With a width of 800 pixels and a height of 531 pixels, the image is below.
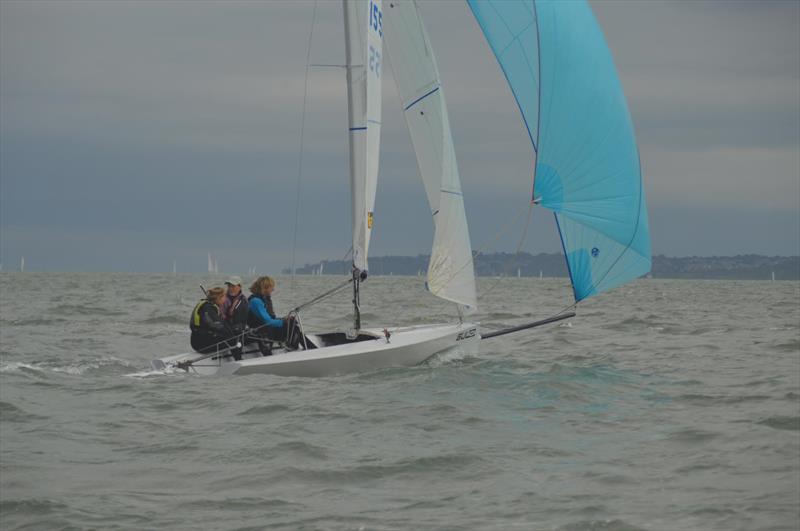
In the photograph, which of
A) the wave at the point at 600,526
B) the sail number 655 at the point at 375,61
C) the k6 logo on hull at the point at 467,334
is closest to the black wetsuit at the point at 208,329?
the k6 logo on hull at the point at 467,334

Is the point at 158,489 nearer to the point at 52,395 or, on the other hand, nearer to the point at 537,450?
the point at 537,450

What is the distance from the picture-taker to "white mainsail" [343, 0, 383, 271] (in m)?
13.8

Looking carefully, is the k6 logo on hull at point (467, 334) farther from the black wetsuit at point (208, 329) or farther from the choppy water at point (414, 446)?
the black wetsuit at point (208, 329)

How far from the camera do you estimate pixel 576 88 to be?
1377cm

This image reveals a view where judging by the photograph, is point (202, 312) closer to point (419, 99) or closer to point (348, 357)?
point (348, 357)

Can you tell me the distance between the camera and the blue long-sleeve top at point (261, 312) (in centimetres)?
1352

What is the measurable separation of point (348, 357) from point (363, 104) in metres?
3.26

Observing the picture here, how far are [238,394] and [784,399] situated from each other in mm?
6006

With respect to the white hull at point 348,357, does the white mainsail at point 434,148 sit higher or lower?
higher

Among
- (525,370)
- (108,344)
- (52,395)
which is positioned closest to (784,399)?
(525,370)

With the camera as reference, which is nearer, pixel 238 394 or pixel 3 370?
pixel 238 394

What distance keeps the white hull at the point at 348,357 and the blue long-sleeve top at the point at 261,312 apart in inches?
18.8

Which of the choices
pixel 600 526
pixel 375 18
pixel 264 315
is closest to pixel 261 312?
pixel 264 315

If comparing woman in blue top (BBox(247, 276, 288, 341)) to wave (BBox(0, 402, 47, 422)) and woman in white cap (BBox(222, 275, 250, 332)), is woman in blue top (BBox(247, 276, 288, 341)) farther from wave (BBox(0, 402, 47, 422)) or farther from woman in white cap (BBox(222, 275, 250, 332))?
wave (BBox(0, 402, 47, 422))
